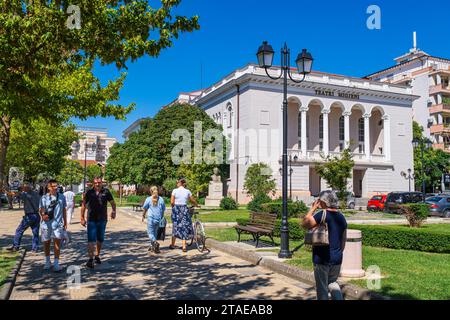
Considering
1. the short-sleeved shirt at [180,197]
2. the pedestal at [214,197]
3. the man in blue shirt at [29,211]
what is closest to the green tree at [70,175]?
the pedestal at [214,197]

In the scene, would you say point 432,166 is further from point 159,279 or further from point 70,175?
point 70,175

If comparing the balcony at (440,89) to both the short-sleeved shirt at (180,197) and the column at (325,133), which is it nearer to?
the column at (325,133)

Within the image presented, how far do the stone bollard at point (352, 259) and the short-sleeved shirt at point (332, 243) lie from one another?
2.71 m

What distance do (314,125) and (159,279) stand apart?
43.6 m

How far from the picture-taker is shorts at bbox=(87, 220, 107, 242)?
8875 millimetres

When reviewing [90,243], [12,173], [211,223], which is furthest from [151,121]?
[90,243]

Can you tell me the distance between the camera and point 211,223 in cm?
1906

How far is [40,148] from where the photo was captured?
36.7 meters

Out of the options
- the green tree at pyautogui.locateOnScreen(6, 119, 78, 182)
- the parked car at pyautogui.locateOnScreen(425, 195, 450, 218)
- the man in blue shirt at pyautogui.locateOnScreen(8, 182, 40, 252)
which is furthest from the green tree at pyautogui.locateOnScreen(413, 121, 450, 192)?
the man in blue shirt at pyautogui.locateOnScreen(8, 182, 40, 252)

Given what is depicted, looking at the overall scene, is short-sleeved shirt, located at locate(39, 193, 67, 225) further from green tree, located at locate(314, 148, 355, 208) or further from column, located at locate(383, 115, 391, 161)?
column, located at locate(383, 115, 391, 161)

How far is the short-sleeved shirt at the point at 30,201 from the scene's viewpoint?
10.6 m

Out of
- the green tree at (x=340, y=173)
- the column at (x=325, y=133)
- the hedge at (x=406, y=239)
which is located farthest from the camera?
the column at (x=325, y=133)

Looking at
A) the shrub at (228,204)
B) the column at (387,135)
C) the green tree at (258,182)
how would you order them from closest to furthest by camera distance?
the shrub at (228,204), the green tree at (258,182), the column at (387,135)

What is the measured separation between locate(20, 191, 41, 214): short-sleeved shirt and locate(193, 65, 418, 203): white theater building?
31196mm
